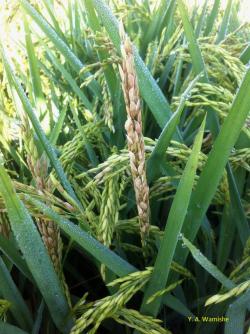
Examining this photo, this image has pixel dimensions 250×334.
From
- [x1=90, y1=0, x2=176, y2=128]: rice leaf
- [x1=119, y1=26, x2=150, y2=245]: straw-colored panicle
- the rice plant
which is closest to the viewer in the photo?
[x1=119, y1=26, x2=150, y2=245]: straw-colored panicle

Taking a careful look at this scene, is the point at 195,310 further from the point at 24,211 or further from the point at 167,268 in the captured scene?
the point at 24,211

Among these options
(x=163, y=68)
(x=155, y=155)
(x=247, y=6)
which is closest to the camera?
(x=155, y=155)

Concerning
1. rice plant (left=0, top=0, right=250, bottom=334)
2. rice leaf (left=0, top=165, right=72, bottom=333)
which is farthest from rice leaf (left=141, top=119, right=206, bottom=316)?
rice leaf (left=0, top=165, right=72, bottom=333)

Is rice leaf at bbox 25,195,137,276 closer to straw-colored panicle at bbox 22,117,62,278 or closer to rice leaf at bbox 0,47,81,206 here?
straw-colored panicle at bbox 22,117,62,278

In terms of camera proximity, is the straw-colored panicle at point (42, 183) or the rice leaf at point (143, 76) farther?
the rice leaf at point (143, 76)

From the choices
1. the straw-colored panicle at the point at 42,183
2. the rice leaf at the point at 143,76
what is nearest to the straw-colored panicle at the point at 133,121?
the straw-colored panicle at the point at 42,183

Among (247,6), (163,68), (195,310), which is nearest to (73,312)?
(195,310)

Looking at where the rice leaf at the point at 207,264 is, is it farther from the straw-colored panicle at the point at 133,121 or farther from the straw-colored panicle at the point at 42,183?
the straw-colored panicle at the point at 42,183

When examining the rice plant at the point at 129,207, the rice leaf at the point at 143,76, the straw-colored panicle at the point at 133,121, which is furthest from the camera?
the rice leaf at the point at 143,76
